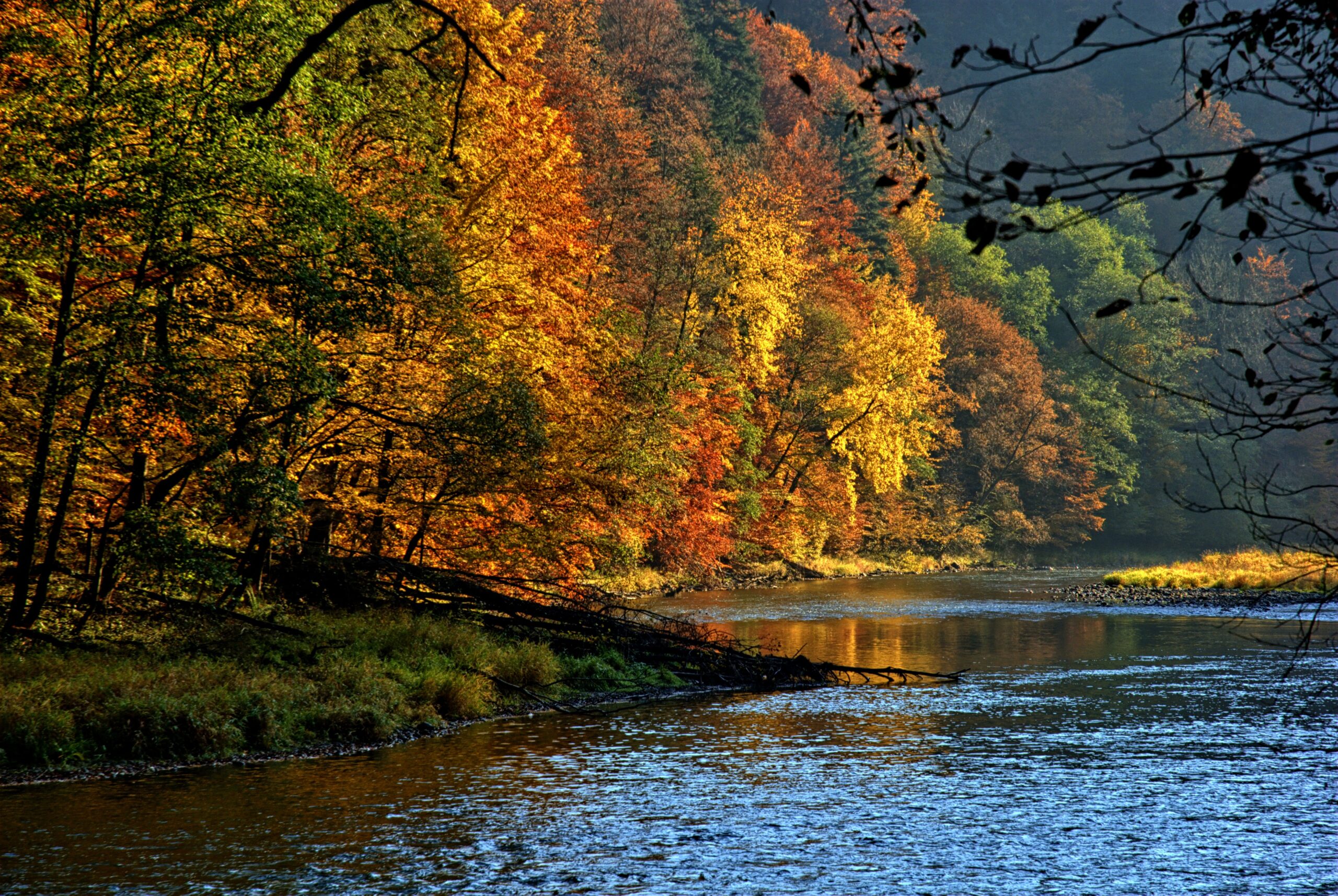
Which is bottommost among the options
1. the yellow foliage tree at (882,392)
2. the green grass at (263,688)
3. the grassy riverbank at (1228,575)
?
the green grass at (263,688)

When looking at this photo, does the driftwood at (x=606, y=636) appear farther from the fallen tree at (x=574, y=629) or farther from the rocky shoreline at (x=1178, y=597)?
the rocky shoreline at (x=1178, y=597)

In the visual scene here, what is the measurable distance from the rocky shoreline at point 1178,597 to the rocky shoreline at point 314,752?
2013 cm

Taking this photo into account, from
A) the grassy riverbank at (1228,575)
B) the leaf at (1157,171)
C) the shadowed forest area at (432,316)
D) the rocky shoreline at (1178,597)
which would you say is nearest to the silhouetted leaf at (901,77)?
the shadowed forest area at (432,316)

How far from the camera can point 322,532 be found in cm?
1838

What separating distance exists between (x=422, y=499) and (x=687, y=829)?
1152cm

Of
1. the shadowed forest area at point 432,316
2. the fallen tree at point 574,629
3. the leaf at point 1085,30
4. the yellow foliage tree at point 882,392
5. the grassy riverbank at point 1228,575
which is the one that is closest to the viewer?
the leaf at point 1085,30

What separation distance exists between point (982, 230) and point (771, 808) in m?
8.27

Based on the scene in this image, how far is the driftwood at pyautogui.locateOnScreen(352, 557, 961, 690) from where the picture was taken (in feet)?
58.7

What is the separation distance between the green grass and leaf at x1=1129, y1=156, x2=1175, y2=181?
11.5 meters

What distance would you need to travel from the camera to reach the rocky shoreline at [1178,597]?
32562 millimetres

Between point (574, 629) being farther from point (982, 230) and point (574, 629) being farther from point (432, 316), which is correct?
point (982, 230)

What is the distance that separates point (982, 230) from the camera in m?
3.12

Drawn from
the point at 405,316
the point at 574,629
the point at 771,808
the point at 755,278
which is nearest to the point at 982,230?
the point at 771,808

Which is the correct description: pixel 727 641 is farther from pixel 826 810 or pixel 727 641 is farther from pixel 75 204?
pixel 75 204
